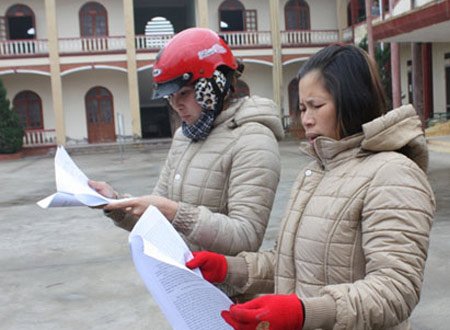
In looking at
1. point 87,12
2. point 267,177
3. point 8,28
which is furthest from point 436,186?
point 8,28

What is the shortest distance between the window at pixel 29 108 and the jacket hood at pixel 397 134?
2228 cm

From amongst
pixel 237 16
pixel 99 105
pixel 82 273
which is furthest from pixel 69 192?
pixel 237 16

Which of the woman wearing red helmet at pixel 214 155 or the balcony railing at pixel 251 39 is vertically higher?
the balcony railing at pixel 251 39

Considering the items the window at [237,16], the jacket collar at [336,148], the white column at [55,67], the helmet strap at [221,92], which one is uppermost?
the window at [237,16]

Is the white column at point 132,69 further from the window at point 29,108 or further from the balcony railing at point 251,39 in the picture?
the window at point 29,108

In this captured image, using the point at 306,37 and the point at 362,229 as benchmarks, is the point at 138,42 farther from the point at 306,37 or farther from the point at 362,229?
the point at 362,229

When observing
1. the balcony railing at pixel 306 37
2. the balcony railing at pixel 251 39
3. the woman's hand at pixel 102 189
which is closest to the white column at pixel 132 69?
the balcony railing at pixel 251 39

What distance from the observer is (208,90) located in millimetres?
1732

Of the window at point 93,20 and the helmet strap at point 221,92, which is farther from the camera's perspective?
the window at point 93,20

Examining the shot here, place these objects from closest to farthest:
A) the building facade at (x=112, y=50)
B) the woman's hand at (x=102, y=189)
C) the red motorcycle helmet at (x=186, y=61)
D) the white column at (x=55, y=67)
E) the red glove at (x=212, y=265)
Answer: the red glove at (x=212, y=265)
the red motorcycle helmet at (x=186, y=61)
the woman's hand at (x=102, y=189)
the white column at (x=55, y=67)
the building facade at (x=112, y=50)

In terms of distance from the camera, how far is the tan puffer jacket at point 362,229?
105cm

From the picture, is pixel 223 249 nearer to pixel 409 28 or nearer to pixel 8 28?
pixel 409 28

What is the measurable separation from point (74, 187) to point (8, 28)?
22.7m

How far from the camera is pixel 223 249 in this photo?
5.24 ft
